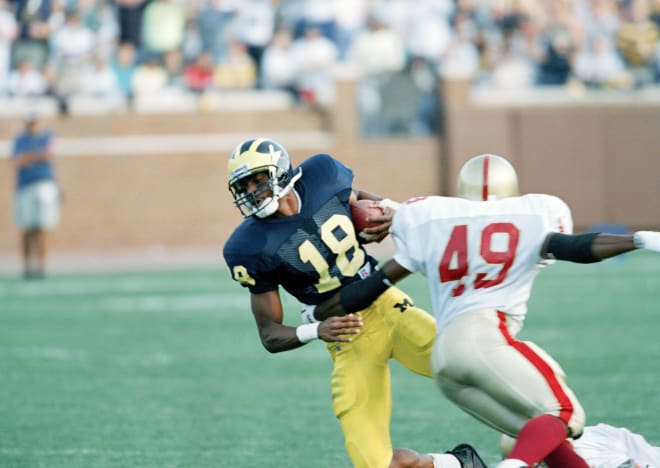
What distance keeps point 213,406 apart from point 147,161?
1040 cm

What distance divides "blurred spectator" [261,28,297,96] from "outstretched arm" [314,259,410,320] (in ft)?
40.9

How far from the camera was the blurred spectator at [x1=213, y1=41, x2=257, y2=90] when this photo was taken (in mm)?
17047

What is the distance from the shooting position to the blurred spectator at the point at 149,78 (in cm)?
1692

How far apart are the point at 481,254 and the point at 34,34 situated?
44.9 feet

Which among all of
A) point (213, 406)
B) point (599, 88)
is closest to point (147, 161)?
point (599, 88)

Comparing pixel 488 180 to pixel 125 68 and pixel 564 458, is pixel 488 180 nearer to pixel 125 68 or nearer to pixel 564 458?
pixel 564 458

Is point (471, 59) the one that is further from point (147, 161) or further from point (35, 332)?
point (35, 332)

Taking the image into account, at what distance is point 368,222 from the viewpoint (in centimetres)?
491

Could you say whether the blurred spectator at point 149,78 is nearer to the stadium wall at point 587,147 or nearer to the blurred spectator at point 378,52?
the blurred spectator at point 378,52

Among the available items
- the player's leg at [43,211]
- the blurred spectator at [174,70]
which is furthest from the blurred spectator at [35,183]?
the blurred spectator at [174,70]

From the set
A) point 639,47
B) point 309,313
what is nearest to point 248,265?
point 309,313

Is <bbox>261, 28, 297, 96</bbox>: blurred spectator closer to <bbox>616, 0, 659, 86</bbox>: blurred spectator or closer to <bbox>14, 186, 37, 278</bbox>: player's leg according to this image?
<bbox>14, 186, 37, 278</bbox>: player's leg

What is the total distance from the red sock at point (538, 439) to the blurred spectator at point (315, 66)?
13.3 m

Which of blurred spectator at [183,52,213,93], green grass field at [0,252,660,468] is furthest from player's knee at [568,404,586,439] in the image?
blurred spectator at [183,52,213,93]
